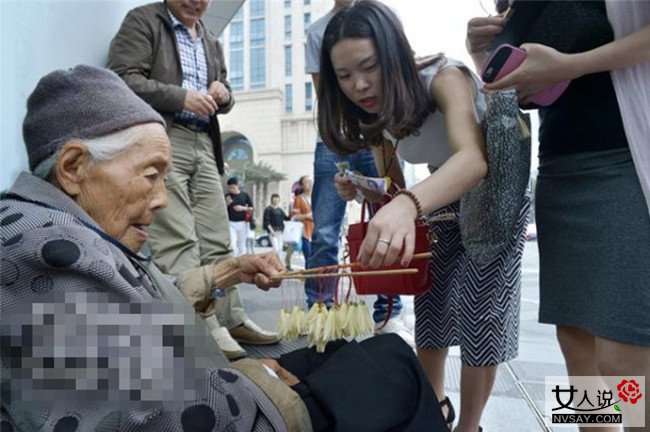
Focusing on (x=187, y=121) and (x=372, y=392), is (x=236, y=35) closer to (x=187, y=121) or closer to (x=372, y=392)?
(x=187, y=121)

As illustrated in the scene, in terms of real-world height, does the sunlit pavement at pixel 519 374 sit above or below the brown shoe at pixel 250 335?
below

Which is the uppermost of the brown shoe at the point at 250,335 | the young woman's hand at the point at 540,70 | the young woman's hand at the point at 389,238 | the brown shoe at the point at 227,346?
the young woman's hand at the point at 540,70

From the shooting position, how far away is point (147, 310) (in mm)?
736

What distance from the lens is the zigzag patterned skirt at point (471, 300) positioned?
4.37ft

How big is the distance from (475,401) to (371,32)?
43.4 inches

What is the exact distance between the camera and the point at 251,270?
4.07 feet

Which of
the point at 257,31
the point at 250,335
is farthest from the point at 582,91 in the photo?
the point at 257,31

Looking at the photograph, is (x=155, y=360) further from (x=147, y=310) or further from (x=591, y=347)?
(x=591, y=347)

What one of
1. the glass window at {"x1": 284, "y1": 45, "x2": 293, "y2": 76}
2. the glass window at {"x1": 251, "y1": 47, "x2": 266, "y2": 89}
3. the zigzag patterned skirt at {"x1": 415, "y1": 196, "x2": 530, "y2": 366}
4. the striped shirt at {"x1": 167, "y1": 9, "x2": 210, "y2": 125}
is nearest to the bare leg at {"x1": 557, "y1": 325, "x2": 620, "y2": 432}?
the zigzag patterned skirt at {"x1": 415, "y1": 196, "x2": 530, "y2": 366}

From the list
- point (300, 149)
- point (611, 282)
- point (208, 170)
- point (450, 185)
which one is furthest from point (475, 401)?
point (300, 149)

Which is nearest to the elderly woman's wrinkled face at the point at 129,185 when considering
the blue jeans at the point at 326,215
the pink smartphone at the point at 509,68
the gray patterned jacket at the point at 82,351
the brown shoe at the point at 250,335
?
the gray patterned jacket at the point at 82,351

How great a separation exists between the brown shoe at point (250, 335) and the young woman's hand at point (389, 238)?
1.53 m

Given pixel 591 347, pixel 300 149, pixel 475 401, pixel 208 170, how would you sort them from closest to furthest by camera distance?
1. pixel 591 347
2. pixel 475 401
3. pixel 208 170
4. pixel 300 149

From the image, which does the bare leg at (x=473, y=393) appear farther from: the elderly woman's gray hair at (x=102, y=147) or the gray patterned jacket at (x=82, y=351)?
the elderly woman's gray hair at (x=102, y=147)
